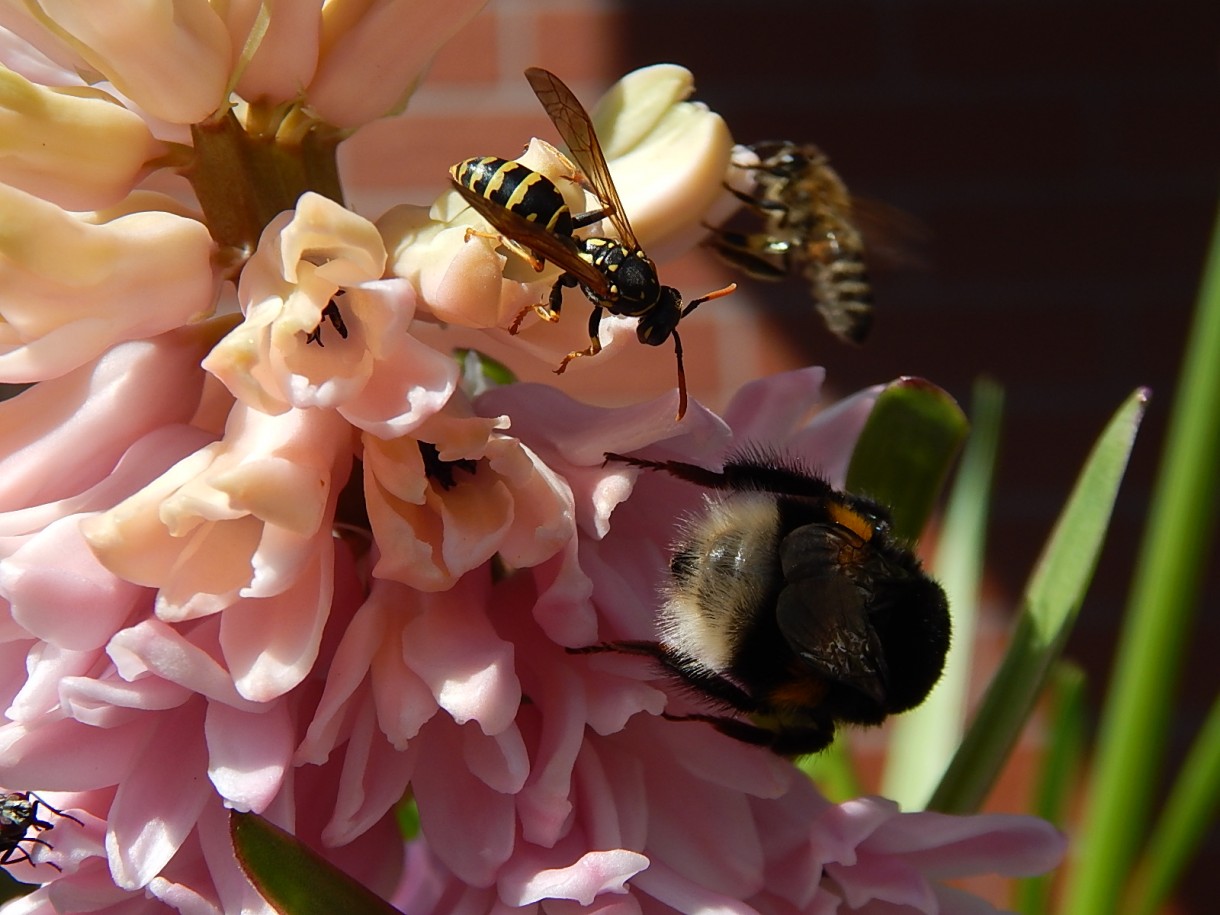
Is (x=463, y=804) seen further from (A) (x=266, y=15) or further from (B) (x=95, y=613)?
(A) (x=266, y=15)

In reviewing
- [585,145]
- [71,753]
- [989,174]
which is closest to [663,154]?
[585,145]

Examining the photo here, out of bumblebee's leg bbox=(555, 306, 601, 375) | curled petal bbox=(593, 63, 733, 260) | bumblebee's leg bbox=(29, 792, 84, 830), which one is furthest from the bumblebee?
bumblebee's leg bbox=(29, 792, 84, 830)

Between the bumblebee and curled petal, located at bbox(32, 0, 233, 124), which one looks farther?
the bumblebee

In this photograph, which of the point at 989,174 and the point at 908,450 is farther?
the point at 989,174

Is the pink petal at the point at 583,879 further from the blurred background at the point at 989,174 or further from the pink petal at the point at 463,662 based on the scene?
the blurred background at the point at 989,174

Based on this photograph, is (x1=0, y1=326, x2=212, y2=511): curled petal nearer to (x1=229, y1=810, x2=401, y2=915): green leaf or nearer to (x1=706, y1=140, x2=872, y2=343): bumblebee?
(x1=229, y1=810, x2=401, y2=915): green leaf

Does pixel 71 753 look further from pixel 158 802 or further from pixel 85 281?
pixel 85 281
